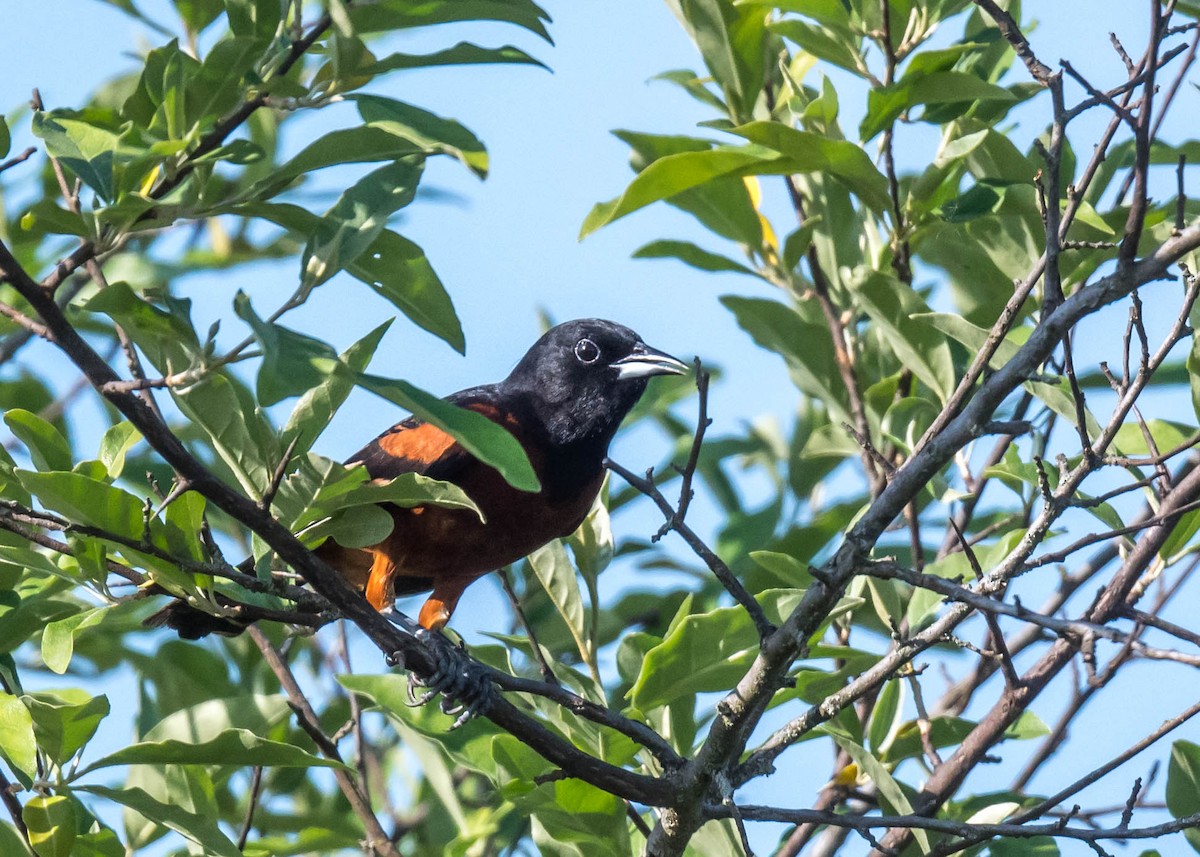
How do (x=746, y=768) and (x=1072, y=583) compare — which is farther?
(x=1072, y=583)

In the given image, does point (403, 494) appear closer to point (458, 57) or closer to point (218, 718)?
point (458, 57)

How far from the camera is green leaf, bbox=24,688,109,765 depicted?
9.11 feet

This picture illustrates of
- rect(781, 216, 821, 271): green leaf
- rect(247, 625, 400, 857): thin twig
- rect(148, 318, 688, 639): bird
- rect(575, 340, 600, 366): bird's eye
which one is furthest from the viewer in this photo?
rect(575, 340, 600, 366): bird's eye

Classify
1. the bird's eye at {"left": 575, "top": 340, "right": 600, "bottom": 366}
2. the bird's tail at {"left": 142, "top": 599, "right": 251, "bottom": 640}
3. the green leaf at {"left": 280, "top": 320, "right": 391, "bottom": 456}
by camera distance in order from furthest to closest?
the bird's eye at {"left": 575, "top": 340, "right": 600, "bottom": 366}
the bird's tail at {"left": 142, "top": 599, "right": 251, "bottom": 640}
the green leaf at {"left": 280, "top": 320, "right": 391, "bottom": 456}

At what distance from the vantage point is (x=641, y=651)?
11.2 ft

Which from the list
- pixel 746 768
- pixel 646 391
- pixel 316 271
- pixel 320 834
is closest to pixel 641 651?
pixel 746 768

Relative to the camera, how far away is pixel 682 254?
14.1 feet

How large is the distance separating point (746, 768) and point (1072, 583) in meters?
1.48

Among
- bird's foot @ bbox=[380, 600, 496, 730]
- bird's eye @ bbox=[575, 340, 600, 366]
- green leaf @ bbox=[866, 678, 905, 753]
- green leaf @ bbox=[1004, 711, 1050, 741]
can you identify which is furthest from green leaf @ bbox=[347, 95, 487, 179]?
bird's eye @ bbox=[575, 340, 600, 366]

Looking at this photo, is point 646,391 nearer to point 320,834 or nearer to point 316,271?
point 320,834

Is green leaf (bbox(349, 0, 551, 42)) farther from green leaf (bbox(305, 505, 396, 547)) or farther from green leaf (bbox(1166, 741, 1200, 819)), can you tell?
green leaf (bbox(1166, 741, 1200, 819))

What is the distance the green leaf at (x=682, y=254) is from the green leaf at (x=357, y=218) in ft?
5.84

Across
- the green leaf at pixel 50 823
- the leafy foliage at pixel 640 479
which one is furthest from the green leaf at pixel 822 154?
the green leaf at pixel 50 823

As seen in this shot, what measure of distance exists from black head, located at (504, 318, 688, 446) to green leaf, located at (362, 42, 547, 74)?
2.23 meters
